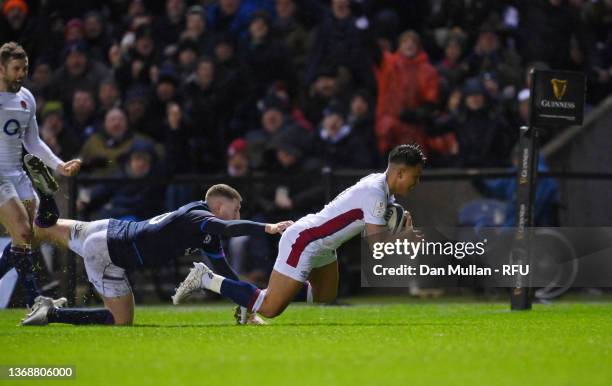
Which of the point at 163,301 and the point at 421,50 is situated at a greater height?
the point at 421,50

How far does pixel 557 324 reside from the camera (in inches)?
479

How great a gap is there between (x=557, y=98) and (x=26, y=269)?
5.70m

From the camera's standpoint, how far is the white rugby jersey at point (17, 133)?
528 inches

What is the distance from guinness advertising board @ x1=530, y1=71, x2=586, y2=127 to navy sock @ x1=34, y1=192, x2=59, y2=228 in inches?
196

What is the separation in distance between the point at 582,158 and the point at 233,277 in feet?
Answer: 22.0

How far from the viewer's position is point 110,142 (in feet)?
62.8

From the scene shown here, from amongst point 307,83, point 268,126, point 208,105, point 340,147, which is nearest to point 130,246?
point 340,147

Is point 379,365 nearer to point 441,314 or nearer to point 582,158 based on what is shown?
point 441,314

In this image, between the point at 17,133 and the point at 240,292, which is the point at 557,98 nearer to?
the point at 240,292

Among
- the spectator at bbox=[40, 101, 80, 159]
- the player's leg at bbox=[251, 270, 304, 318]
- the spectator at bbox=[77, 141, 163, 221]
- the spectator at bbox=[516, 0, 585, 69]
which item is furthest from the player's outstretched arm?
the spectator at bbox=[516, 0, 585, 69]

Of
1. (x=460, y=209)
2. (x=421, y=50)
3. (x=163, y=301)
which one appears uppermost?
(x=421, y=50)

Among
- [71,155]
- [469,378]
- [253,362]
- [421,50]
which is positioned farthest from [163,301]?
[469,378]

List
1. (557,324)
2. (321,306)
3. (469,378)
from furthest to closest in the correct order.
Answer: (321,306) < (557,324) < (469,378)

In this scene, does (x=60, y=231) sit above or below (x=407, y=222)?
below
